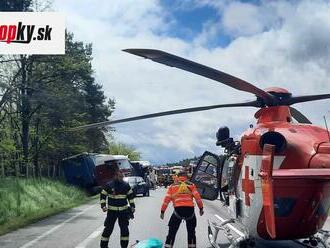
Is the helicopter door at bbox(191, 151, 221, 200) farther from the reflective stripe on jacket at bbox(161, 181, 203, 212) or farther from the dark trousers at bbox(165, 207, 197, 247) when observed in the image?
the dark trousers at bbox(165, 207, 197, 247)

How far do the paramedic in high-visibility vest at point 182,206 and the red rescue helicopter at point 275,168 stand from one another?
0.75 meters

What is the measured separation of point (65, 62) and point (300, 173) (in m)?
32.4

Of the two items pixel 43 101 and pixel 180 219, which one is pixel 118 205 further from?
pixel 43 101

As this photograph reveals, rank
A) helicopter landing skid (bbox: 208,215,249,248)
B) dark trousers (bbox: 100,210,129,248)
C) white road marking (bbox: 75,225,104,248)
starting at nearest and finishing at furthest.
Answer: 1. helicopter landing skid (bbox: 208,215,249,248)
2. dark trousers (bbox: 100,210,129,248)
3. white road marking (bbox: 75,225,104,248)

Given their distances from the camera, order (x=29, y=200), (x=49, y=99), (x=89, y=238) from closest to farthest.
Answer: (x=89, y=238), (x=29, y=200), (x=49, y=99)

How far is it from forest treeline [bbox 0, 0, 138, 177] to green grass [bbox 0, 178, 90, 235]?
3.82 metres

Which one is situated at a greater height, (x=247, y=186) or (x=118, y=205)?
(x=247, y=186)

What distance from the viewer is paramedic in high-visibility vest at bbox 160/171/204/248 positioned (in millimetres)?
11164

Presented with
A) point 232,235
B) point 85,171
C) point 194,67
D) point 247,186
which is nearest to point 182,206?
point 232,235

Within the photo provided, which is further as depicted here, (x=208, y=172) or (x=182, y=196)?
(x=208, y=172)

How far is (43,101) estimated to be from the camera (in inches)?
1387

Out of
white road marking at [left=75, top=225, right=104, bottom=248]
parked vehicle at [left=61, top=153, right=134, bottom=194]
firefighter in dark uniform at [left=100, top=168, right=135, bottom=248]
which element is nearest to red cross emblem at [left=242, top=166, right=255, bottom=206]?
firefighter in dark uniform at [left=100, top=168, right=135, bottom=248]

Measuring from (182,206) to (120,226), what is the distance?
1.44 metres

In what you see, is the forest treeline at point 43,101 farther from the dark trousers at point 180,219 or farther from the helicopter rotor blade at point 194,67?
the helicopter rotor blade at point 194,67
